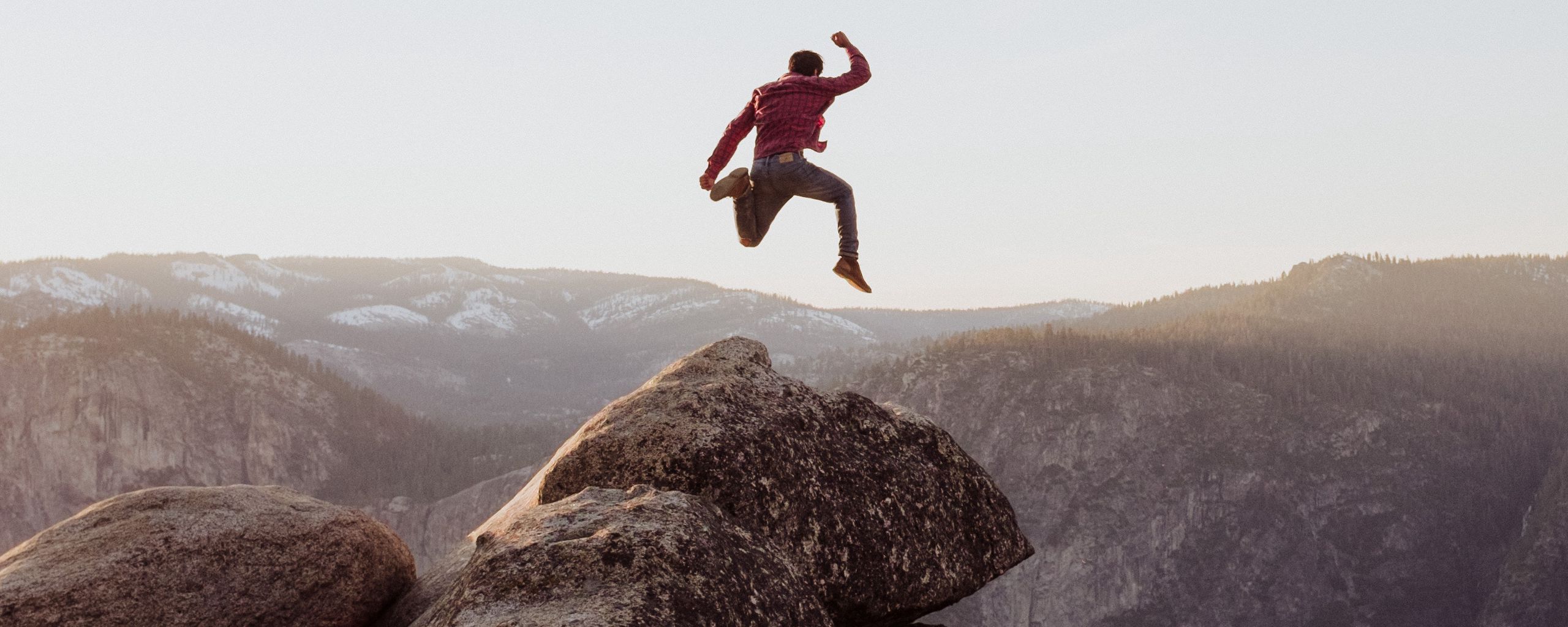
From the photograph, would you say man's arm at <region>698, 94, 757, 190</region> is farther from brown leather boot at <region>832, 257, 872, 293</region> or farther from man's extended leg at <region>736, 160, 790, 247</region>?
brown leather boot at <region>832, 257, 872, 293</region>

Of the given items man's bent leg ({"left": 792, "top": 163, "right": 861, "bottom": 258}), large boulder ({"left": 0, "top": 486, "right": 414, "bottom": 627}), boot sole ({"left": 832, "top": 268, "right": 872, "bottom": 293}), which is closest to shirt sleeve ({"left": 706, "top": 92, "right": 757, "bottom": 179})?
man's bent leg ({"left": 792, "top": 163, "right": 861, "bottom": 258})

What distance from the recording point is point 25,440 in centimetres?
19300

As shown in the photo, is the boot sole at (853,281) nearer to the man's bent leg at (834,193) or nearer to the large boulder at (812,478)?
the man's bent leg at (834,193)

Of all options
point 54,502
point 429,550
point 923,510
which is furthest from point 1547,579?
point 54,502

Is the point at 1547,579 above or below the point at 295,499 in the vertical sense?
below

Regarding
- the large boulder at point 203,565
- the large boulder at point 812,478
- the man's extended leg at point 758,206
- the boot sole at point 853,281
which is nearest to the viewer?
the large boulder at point 203,565

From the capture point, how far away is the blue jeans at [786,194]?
1516 cm

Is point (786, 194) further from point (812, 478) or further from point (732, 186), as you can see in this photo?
point (812, 478)

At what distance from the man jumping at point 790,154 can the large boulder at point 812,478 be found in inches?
88.8

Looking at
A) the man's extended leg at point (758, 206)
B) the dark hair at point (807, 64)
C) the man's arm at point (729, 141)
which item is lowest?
the man's extended leg at point (758, 206)

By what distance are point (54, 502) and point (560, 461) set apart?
695 ft

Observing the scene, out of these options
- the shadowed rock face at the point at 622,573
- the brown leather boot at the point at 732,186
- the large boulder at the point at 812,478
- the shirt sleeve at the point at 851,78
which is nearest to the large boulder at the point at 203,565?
the large boulder at the point at 812,478

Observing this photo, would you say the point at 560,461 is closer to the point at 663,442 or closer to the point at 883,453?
the point at 663,442

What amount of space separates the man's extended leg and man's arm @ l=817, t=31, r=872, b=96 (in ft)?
4.25
